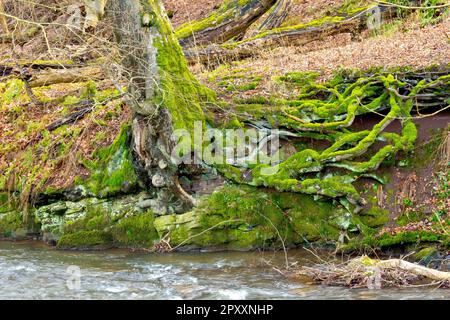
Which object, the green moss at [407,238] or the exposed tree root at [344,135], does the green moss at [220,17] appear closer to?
the exposed tree root at [344,135]

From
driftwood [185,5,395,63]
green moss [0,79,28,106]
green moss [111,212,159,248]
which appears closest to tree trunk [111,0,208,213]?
green moss [111,212,159,248]

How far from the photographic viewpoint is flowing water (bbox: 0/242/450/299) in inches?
286

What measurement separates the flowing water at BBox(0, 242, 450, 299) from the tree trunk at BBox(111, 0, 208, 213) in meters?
1.45

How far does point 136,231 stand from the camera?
34.6ft

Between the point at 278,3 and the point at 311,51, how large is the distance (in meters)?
2.23

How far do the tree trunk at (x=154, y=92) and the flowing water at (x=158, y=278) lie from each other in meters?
1.45

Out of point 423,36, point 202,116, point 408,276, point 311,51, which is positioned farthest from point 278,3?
point 408,276

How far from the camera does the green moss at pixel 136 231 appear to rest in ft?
34.3

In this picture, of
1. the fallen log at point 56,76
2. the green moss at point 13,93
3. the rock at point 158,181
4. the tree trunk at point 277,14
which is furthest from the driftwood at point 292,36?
the rock at point 158,181

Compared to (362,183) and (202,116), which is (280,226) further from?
(202,116)

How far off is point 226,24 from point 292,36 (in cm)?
182

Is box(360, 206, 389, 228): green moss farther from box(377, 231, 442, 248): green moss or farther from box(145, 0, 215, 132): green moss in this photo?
box(145, 0, 215, 132): green moss

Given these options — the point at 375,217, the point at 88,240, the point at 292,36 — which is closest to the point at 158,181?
the point at 88,240

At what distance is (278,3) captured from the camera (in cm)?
1588
